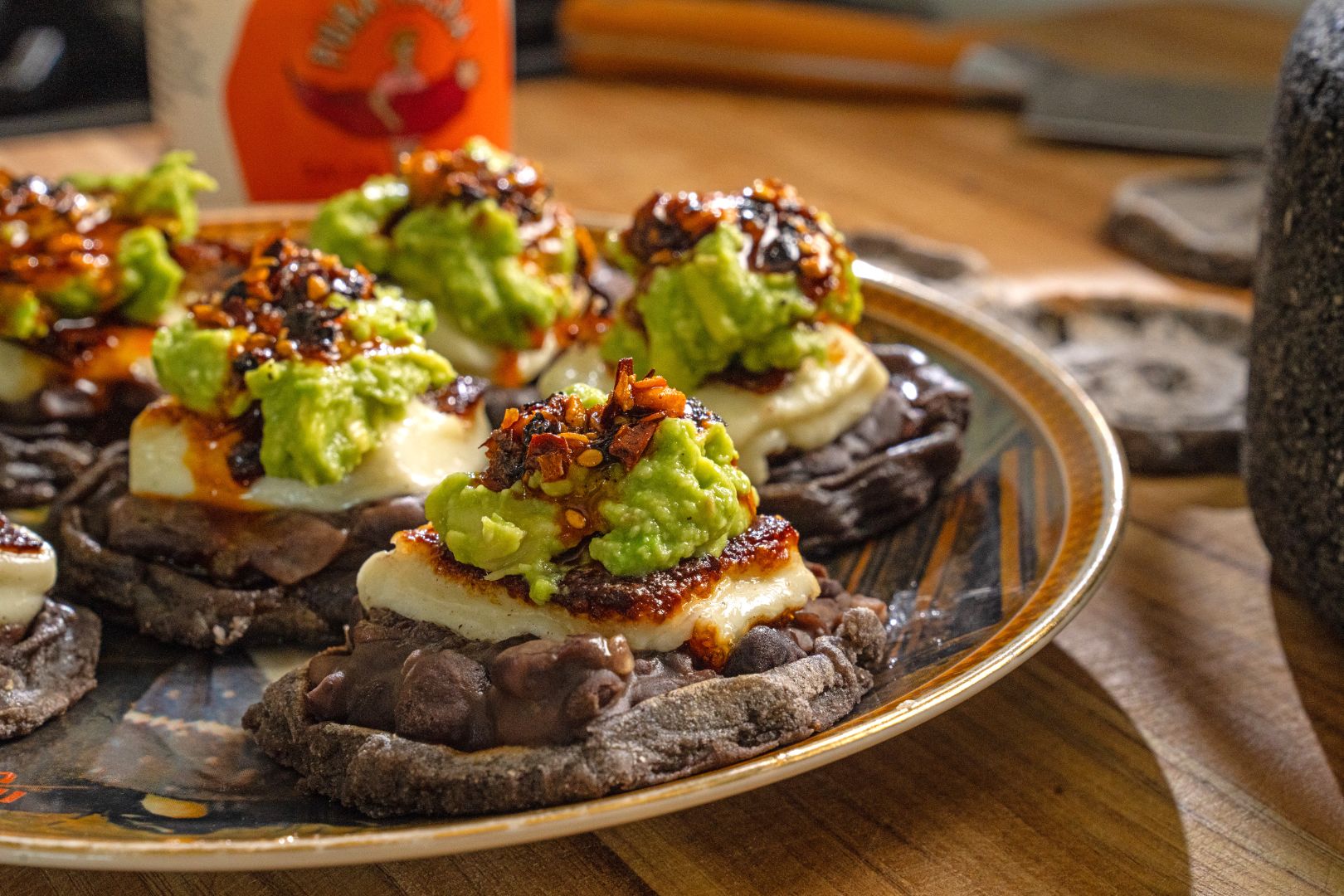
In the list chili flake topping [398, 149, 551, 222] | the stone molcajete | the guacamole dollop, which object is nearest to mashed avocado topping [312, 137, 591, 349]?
chili flake topping [398, 149, 551, 222]

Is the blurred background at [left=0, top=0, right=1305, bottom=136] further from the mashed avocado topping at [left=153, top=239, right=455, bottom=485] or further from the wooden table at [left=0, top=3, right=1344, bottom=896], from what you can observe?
the wooden table at [left=0, top=3, right=1344, bottom=896]

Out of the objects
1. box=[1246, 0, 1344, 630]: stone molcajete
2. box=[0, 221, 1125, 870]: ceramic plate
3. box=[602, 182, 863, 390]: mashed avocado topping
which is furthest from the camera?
box=[602, 182, 863, 390]: mashed avocado topping

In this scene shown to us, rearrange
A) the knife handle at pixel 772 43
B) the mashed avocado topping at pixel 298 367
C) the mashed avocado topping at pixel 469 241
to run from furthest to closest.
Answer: the knife handle at pixel 772 43
the mashed avocado topping at pixel 469 241
the mashed avocado topping at pixel 298 367

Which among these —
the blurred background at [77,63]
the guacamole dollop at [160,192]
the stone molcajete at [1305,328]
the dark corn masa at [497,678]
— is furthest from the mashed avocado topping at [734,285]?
the blurred background at [77,63]

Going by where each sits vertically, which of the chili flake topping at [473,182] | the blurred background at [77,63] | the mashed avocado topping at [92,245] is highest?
the chili flake topping at [473,182]

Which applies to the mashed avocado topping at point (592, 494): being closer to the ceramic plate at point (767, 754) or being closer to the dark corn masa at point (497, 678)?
the dark corn masa at point (497, 678)
